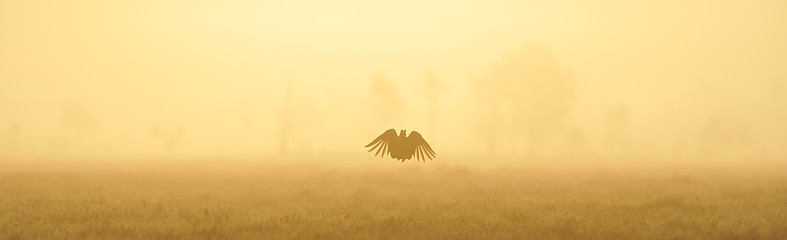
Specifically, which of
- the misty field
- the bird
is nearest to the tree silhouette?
the misty field

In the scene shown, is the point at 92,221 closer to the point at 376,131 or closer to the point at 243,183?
the point at 243,183

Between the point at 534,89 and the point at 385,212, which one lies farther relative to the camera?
the point at 534,89

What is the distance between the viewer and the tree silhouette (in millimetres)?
59312

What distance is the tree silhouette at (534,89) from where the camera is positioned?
59.3m

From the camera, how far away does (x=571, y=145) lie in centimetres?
6738


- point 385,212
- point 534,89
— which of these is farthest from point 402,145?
point 534,89

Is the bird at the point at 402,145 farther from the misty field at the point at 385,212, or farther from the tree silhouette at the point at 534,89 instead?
the tree silhouette at the point at 534,89

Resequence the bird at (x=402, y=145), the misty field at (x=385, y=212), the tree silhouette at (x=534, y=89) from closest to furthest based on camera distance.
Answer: the bird at (x=402, y=145), the misty field at (x=385, y=212), the tree silhouette at (x=534, y=89)

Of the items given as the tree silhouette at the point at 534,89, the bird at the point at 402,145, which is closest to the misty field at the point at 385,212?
the bird at the point at 402,145

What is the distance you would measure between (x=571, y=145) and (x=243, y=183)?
157 feet

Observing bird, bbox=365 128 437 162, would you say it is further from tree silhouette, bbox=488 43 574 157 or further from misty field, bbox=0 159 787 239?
tree silhouette, bbox=488 43 574 157

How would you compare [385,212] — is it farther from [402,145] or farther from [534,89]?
[534,89]

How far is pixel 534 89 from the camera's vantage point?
6056cm

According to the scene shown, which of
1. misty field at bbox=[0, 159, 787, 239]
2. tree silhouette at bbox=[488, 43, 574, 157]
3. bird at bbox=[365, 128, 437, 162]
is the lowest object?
misty field at bbox=[0, 159, 787, 239]
